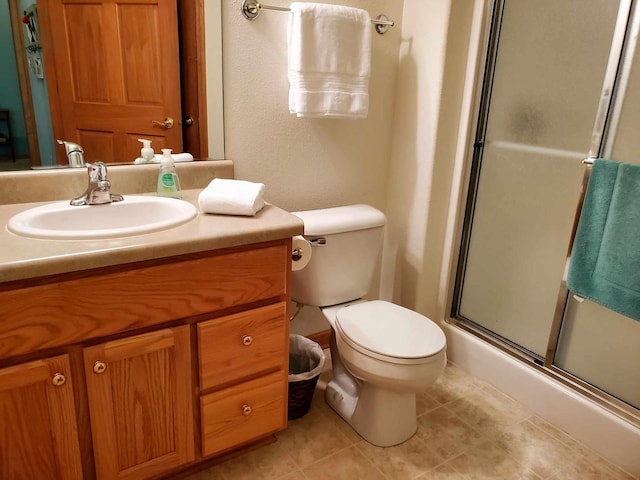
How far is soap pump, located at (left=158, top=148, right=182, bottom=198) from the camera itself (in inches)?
60.6

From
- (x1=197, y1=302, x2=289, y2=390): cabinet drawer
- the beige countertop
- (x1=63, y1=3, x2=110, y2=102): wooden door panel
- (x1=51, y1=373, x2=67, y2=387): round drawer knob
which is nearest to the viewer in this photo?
the beige countertop

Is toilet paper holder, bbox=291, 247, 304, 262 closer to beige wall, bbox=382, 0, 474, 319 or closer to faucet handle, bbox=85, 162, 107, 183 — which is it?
faucet handle, bbox=85, 162, 107, 183

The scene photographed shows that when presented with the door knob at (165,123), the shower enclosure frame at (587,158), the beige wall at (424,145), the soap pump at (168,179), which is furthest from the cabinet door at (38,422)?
the shower enclosure frame at (587,158)

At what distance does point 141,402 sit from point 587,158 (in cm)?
158

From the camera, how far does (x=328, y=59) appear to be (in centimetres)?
172

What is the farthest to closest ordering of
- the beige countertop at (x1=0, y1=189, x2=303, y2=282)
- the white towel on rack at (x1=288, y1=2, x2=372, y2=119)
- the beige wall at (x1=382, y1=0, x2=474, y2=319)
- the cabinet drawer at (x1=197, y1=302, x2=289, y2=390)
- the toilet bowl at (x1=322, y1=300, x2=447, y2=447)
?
the beige wall at (x1=382, y1=0, x2=474, y2=319) → the white towel on rack at (x1=288, y1=2, x2=372, y2=119) → the toilet bowl at (x1=322, y1=300, x2=447, y2=447) → the cabinet drawer at (x1=197, y1=302, x2=289, y2=390) → the beige countertop at (x1=0, y1=189, x2=303, y2=282)

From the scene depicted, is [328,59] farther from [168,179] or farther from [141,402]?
[141,402]

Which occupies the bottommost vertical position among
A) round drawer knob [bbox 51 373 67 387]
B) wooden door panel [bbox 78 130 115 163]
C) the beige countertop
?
round drawer knob [bbox 51 373 67 387]

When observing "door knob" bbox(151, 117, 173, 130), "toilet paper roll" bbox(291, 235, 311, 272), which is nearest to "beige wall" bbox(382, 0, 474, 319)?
"toilet paper roll" bbox(291, 235, 311, 272)

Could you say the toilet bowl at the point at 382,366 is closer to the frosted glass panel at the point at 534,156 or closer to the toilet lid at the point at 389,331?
the toilet lid at the point at 389,331

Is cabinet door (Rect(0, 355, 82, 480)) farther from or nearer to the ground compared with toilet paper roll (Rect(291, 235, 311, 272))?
nearer to the ground

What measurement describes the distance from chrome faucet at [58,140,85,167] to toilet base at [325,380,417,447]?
121cm

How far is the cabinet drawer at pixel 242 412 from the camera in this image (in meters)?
1.41

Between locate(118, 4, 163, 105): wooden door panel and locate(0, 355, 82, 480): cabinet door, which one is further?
locate(118, 4, 163, 105): wooden door panel
